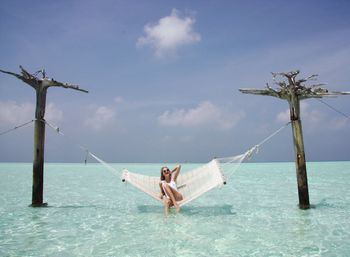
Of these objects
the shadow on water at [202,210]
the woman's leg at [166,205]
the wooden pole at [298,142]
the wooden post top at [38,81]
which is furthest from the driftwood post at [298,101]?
the wooden post top at [38,81]

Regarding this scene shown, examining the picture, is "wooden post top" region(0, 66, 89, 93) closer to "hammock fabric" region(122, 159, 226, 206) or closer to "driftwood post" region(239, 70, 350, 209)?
"hammock fabric" region(122, 159, 226, 206)

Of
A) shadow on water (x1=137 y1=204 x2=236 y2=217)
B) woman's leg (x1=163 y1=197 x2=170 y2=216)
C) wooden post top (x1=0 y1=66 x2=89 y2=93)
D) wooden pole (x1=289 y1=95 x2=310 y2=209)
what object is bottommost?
shadow on water (x1=137 y1=204 x2=236 y2=217)

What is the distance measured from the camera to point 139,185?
7969 mm

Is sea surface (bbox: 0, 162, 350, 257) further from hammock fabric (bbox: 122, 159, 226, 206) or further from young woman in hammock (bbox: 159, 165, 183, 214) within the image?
hammock fabric (bbox: 122, 159, 226, 206)

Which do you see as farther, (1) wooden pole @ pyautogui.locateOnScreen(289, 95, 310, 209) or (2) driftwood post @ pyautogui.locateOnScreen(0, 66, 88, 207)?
(2) driftwood post @ pyautogui.locateOnScreen(0, 66, 88, 207)

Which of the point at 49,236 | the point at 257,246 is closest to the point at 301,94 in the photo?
the point at 257,246

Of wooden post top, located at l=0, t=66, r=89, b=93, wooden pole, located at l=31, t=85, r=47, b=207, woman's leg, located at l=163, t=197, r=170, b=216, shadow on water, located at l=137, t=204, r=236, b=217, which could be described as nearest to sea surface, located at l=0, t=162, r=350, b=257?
shadow on water, located at l=137, t=204, r=236, b=217

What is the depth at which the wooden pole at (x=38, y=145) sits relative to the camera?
8492mm

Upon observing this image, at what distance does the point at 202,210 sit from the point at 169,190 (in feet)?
4.30

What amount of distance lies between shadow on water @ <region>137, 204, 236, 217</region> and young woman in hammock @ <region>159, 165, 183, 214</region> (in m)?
0.43

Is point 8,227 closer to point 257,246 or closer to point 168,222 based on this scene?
point 168,222

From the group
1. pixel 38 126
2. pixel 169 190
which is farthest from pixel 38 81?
pixel 169 190

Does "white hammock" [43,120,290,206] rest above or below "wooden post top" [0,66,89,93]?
below

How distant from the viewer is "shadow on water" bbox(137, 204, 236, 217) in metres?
8.16
